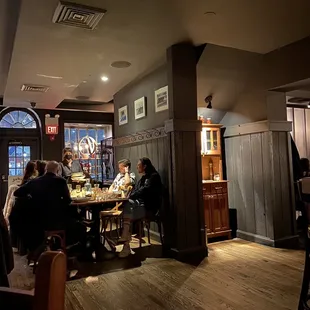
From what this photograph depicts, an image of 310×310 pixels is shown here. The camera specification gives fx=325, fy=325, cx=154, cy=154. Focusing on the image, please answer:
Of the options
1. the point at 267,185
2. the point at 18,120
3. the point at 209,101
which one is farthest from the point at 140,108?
the point at 18,120

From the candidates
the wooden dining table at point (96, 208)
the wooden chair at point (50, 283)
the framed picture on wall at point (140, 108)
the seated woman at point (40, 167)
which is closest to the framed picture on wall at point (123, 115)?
the framed picture on wall at point (140, 108)

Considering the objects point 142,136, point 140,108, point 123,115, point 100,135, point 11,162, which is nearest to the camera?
point 142,136

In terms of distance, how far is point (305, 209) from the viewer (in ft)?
7.08

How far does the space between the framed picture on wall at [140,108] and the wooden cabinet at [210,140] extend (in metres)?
1.06

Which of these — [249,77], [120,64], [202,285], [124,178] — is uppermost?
[120,64]

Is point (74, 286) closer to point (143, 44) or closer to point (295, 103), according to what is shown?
point (143, 44)

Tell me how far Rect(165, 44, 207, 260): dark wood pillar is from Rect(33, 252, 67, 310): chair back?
3.59m

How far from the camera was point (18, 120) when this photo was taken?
316 inches

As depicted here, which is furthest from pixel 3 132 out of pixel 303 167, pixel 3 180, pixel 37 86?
pixel 303 167

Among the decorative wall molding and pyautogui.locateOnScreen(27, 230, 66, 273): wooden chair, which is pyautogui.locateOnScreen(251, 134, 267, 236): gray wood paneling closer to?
the decorative wall molding

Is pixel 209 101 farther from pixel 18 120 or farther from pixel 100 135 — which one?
pixel 18 120

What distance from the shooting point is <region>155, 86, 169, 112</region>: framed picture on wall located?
4.66 metres

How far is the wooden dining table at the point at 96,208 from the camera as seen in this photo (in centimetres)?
415

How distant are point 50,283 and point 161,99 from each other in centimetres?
432
